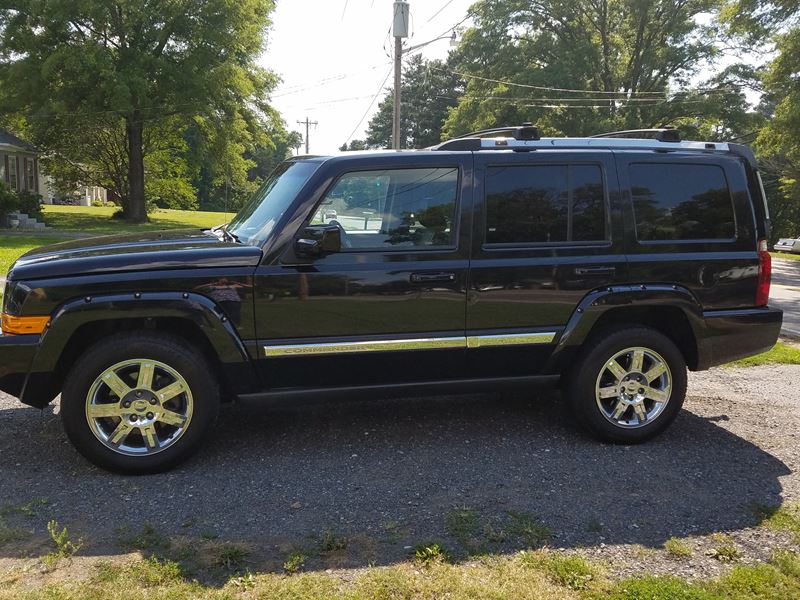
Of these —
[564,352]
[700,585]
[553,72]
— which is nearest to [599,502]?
[700,585]

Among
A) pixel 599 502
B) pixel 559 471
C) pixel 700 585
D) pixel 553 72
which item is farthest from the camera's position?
pixel 553 72

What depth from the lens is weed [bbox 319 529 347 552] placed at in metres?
3.14

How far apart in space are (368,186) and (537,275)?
1.23m

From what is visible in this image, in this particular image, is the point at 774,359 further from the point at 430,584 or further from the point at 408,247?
the point at 430,584

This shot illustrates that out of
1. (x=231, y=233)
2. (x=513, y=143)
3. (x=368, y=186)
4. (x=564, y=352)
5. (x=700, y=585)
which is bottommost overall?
(x=700, y=585)

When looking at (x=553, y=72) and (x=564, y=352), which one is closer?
(x=564, y=352)

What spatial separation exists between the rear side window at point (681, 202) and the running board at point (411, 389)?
124 centimetres

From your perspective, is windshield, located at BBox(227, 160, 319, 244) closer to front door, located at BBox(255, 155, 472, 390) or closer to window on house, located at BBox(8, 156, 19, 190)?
front door, located at BBox(255, 155, 472, 390)

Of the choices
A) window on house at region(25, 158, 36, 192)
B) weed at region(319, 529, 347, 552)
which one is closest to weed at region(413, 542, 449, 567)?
weed at region(319, 529, 347, 552)

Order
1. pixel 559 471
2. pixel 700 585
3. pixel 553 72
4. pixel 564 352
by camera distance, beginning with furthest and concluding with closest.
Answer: pixel 553 72, pixel 564 352, pixel 559 471, pixel 700 585

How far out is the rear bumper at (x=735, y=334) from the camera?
4.55 m

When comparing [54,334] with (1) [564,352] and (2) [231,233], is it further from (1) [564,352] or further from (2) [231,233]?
(1) [564,352]

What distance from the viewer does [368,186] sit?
4.19 m

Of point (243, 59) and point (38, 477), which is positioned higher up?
point (243, 59)
